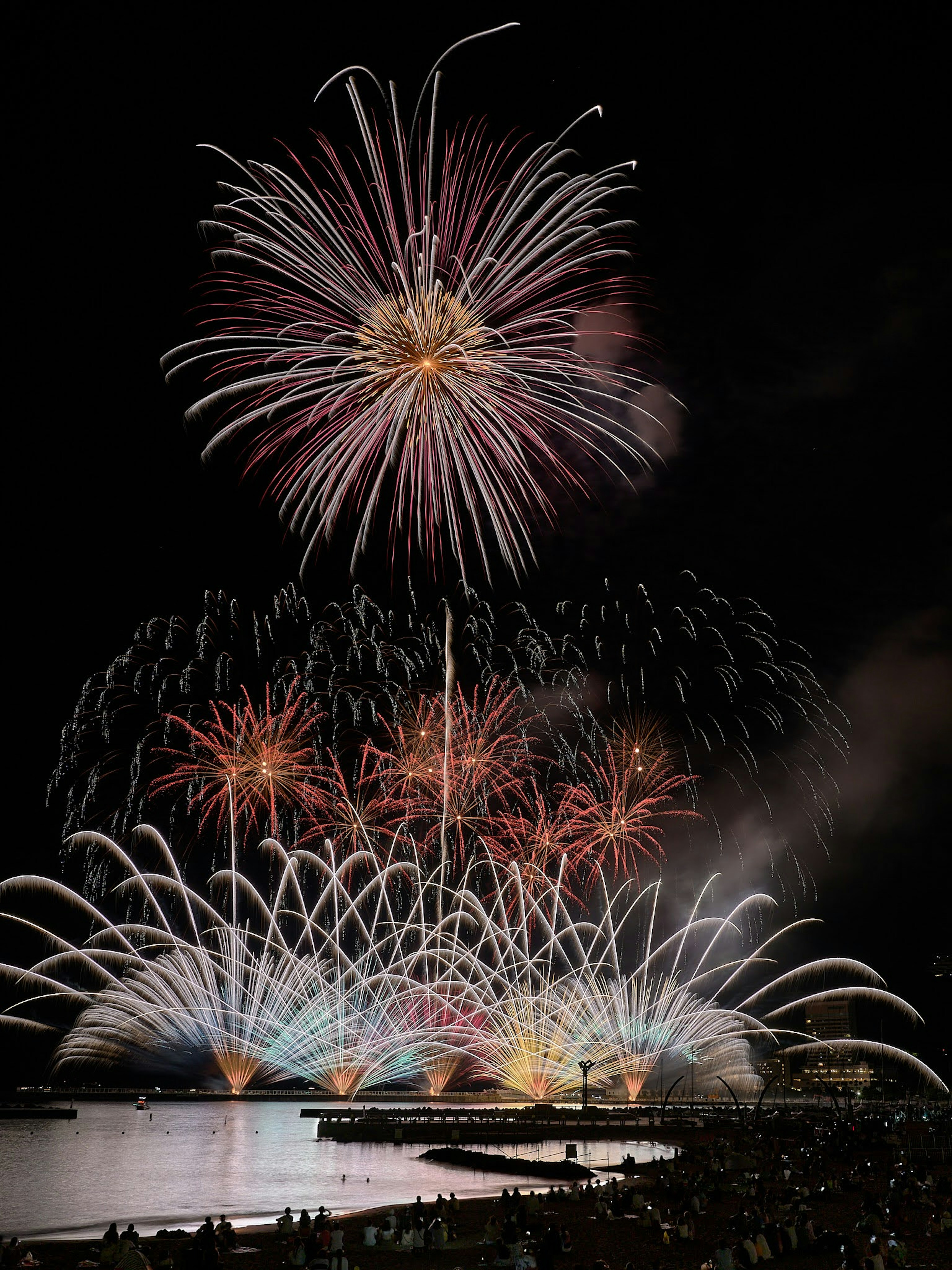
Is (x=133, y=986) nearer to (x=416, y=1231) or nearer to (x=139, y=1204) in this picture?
(x=139, y=1204)

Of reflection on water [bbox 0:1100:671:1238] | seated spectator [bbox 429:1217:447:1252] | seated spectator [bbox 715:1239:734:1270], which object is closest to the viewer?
seated spectator [bbox 715:1239:734:1270]

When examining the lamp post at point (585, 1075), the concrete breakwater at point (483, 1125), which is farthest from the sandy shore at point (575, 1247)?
the lamp post at point (585, 1075)

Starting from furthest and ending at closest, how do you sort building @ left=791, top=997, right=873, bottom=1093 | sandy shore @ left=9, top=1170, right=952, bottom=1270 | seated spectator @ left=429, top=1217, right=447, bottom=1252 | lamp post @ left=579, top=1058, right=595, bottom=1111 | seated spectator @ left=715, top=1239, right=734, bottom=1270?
building @ left=791, top=997, right=873, bottom=1093, lamp post @ left=579, top=1058, right=595, bottom=1111, seated spectator @ left=429, top=1217, right=447, bottom=1252, sandy shore @ left=9, top=1170, right=952, bottom=1270, seated spectator @ left=715, top=1239, right=734, bottom=1270

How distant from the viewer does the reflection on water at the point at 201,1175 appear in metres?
35.9

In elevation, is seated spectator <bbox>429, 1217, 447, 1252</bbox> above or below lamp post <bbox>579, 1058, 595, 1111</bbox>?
below

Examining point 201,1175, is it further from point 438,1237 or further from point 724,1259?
point 724,1259

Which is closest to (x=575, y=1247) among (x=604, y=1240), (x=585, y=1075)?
(x=604, y=1240)

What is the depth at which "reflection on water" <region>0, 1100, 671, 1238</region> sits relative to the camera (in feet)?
118

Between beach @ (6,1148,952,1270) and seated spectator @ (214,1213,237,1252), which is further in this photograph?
seated spectator @ (214,1213,237,1252)

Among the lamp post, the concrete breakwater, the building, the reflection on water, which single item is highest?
the building

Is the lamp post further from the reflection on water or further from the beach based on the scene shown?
the beach

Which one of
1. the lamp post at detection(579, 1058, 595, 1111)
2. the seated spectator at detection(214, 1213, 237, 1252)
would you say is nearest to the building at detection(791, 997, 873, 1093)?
the lamp post at detection(579, 1058, 595, 1111)

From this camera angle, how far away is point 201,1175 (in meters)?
46.8

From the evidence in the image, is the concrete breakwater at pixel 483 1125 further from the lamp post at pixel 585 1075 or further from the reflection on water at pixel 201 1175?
the reflection on water at pixel 201 1175
